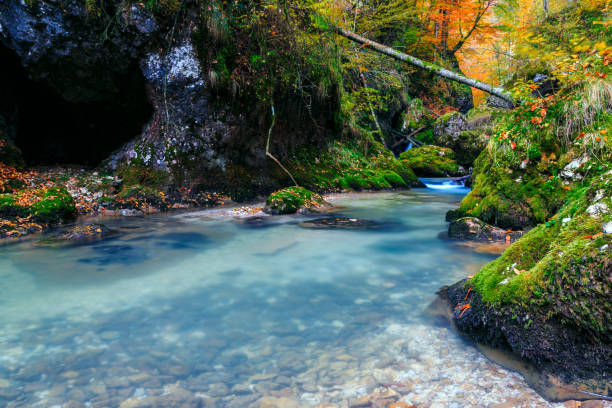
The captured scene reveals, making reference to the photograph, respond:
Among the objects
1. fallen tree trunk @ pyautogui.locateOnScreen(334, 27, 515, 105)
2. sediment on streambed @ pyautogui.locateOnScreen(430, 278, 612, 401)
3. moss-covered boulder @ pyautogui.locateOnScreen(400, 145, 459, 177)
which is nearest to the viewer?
sediment on streambed @ pyautogui.locateOnScreen(430, 278, 612, 401)

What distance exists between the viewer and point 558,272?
2158 millimetres

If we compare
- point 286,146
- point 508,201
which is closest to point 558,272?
point 508,201

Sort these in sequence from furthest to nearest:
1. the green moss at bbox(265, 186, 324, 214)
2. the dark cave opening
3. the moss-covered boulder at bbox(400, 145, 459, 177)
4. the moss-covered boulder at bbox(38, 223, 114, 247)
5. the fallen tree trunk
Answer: the moss-covered boulder at bbox(400, 145, 459, 177) → the dark cave opening → the green moss at bbox(265, 186, 324, 214) → the fallen tree trunk → the moss-covered boulder at bbox(38, 223, 114, 247)

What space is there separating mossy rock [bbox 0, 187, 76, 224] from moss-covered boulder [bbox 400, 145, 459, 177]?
46.3 ft

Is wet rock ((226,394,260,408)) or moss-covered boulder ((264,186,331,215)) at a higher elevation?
moss-covered boulder ((264,186,331,215))

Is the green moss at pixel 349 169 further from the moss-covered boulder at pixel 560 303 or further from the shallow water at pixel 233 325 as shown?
the moss-covered boulder at pixel 560 303

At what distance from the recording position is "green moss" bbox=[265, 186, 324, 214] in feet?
26.8

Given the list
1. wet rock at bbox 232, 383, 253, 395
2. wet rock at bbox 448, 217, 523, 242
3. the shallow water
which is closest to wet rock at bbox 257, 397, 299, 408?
the shallow water

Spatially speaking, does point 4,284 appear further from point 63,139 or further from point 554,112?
point 554,112

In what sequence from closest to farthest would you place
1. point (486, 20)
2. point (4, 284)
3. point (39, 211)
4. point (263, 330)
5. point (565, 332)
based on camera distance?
1. point (565, 332)
2. point (263, 330)
3. point (4, 284)
4. point (39, 211)
5. point (486, 20)

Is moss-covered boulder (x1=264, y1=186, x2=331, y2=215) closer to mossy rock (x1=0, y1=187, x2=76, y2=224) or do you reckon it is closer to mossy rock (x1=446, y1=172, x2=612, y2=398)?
mossy rock (x1=0, y1=187, x2=76, y2=224)

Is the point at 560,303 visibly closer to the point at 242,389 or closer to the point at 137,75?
the point at 242,389

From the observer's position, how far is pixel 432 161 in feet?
55.7

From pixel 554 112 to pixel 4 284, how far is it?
7618mm
